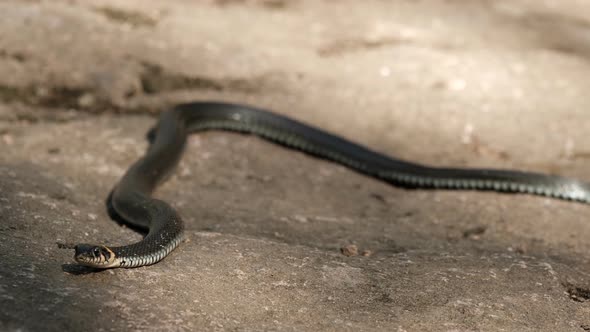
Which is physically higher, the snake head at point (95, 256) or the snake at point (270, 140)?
the snake head at point (95, 256)

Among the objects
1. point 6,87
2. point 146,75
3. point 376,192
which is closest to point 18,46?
point 6,87

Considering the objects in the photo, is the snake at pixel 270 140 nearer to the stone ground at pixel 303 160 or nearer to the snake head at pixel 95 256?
the stone ground at pixel 303 160

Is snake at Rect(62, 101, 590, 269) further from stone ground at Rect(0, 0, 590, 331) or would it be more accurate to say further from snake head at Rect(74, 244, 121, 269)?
snake head at Rect(74, 244, 121, 269)

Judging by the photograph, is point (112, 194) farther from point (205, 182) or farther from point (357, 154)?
point (357, 154)

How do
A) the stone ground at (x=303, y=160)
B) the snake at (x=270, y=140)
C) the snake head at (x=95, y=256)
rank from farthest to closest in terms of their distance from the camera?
the snake at (x=270, y=140), the stone ground at (x=303, y=160), the snake head at (x=95, y=256)

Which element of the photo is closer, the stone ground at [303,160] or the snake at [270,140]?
the stone ground at [303,160]

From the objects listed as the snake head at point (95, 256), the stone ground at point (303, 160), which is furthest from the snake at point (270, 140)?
the snake head at point (95, 256)

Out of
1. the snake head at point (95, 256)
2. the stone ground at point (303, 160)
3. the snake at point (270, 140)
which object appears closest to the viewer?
the snake head at point (95, 256)
